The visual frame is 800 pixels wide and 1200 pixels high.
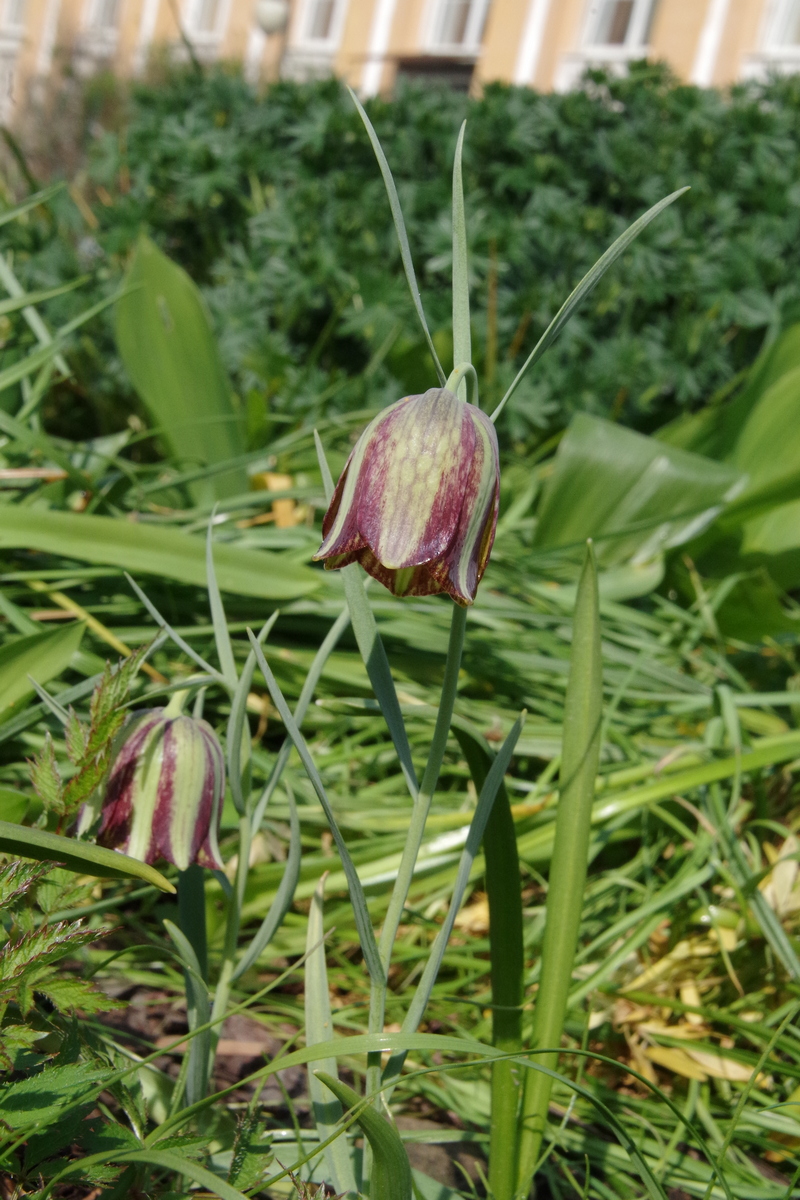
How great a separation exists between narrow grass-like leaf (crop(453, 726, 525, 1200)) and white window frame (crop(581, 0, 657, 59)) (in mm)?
8400

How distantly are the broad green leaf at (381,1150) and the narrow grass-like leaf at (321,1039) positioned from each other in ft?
0.19

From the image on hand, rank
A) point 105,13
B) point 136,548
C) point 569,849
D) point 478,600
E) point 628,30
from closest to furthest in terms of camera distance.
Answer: point 569,849, point 136,548, point 478,600, point 628,30, point 105,13

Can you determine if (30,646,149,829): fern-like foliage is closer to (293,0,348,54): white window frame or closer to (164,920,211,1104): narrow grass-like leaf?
(164,920,211,1104): narrow grass-like leaf

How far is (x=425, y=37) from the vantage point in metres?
9.23

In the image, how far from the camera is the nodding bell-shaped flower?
0.48 metres

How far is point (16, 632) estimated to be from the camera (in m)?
1.15

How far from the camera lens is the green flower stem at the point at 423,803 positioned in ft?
1.77

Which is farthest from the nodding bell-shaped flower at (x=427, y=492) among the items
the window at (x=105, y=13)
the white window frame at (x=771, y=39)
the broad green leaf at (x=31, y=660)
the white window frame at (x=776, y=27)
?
the window at (x=105, y=13)

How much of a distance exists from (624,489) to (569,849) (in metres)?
0.98

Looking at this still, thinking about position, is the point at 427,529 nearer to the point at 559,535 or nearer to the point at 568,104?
the point at 559,535

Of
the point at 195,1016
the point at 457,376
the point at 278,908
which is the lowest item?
the point at 195,1016

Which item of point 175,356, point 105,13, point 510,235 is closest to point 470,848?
point 175,356

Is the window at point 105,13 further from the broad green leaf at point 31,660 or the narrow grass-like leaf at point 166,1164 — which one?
the narrow grass-like leaf at point 166,1164

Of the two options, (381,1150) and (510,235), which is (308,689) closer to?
(381,1150)
